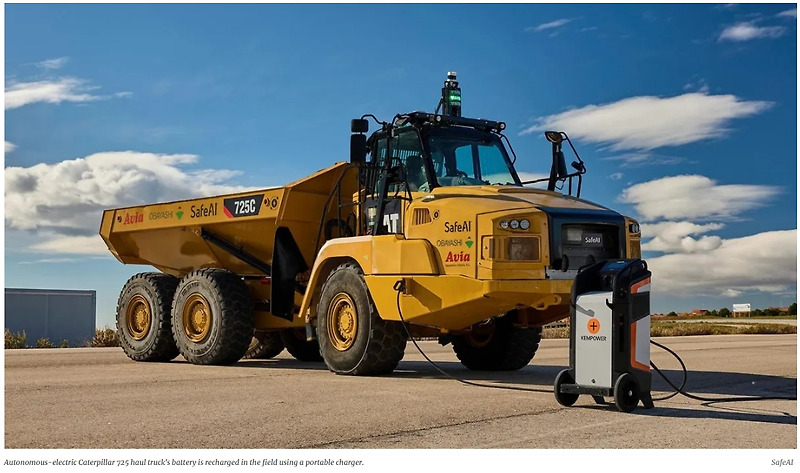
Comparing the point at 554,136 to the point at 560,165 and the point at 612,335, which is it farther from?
the point at 612,335

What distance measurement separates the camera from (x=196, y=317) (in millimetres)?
14445

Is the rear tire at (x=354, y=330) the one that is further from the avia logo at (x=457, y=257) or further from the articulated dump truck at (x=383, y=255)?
the avia logo at (x=457, y=257)

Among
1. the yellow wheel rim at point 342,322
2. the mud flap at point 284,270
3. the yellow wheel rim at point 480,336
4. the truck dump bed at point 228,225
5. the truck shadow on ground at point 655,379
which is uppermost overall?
the truck dump bed at point 228,225

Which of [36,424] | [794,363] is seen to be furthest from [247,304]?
[794,363]

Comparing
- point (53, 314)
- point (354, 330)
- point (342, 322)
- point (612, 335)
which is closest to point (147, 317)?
point (342, 322)

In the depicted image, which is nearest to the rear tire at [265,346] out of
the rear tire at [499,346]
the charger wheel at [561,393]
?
the rear tire at [499,346]

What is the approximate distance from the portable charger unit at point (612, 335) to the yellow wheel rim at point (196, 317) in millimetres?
7244

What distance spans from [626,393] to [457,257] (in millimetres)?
2893

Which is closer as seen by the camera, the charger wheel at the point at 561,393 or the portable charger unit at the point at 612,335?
the portable charger unit at the point at 612,335

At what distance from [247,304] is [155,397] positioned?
4944mm

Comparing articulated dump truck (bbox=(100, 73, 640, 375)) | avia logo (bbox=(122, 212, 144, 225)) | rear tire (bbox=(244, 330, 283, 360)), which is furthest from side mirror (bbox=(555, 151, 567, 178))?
avia logo (bbox=(122, 212, 144, 225))

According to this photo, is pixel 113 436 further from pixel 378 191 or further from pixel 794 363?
pixel 794 363

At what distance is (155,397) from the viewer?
30.0 feet

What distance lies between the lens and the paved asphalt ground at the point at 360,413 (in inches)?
255
